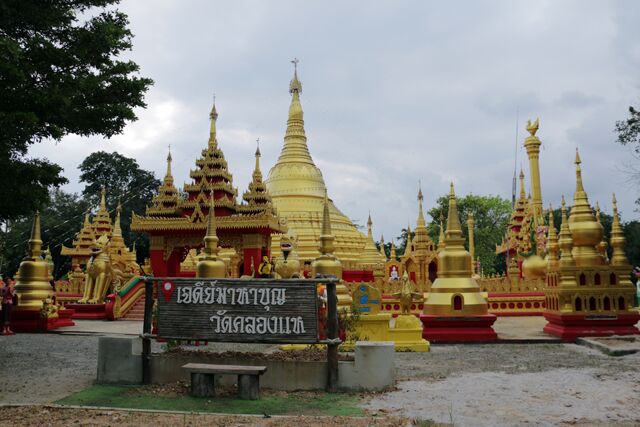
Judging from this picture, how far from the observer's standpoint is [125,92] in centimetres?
1098

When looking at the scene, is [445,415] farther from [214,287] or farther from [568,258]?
[568,258]

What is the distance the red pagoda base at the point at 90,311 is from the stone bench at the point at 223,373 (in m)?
16.3

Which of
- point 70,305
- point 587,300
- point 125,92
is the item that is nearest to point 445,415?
point 125,92

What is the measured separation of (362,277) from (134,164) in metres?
39.2

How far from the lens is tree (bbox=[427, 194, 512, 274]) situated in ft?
187

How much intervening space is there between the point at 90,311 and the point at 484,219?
46643 mm

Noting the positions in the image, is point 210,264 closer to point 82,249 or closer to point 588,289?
point 588,289

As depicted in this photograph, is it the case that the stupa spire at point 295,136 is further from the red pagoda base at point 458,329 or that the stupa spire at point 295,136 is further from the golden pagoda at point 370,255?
the red pagoda base at point 458,329

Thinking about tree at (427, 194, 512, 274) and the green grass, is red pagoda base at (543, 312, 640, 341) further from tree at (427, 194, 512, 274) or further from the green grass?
tree at (427, 194, 512, 274)

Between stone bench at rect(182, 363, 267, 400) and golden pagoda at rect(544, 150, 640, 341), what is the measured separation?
962 centimetres

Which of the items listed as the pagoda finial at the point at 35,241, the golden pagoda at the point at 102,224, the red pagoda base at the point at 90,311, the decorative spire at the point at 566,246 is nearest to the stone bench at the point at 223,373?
the decorative spire at the point at 566,246

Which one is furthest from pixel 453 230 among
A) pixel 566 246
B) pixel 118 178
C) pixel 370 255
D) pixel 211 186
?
pixel 118 178

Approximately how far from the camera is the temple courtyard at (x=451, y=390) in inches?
254

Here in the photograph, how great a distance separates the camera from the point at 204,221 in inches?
1000
